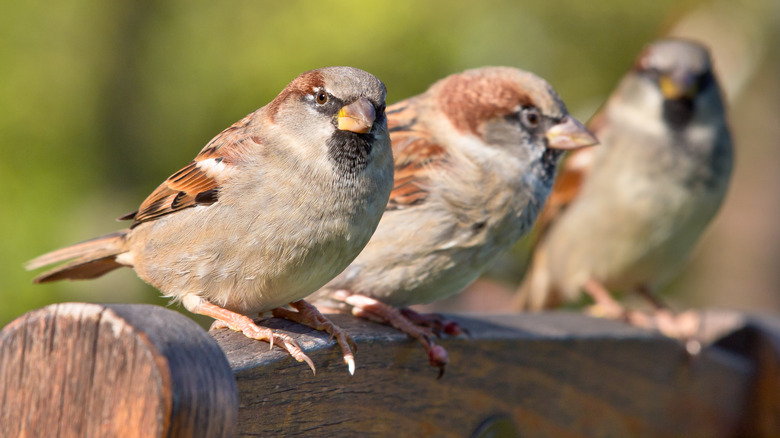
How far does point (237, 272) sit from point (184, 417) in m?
0.65

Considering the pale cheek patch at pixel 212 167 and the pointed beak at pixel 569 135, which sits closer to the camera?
the pale cheek patch at pixel 212 167

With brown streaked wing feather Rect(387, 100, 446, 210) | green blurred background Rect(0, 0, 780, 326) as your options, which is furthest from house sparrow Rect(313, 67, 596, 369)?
green blurred background Rect(0, 0, 780, 326)

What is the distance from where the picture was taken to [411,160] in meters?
2.16

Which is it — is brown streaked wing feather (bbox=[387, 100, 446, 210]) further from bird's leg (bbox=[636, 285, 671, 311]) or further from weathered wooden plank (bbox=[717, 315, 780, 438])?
bird's leg (bbox=[636, 285, 671, 311])

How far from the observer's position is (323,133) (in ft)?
5.12

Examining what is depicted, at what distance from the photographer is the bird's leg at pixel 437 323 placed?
6.06 feet

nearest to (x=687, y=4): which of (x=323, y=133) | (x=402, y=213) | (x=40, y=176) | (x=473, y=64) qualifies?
(x=473, y=64)

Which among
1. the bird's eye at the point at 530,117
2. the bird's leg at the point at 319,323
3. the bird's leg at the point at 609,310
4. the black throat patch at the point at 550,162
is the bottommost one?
the bird's leg at the point at 609,310

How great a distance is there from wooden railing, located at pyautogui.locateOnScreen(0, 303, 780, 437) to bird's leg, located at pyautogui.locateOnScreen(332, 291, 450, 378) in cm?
3

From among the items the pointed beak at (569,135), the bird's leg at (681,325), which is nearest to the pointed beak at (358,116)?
the pointed beak at (569,135)

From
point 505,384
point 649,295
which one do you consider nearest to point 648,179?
point 649,295

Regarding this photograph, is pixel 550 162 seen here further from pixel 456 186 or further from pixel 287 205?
pixel 287 205

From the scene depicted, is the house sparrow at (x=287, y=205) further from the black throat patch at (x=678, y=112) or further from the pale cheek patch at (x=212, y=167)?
the black throat patch at (x=678, y=112)

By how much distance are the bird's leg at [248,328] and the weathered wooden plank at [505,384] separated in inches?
0.7
